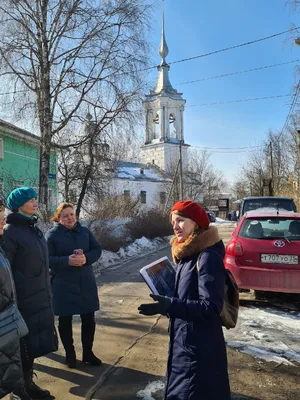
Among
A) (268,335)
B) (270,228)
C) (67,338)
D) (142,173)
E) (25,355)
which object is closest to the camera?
(25,355)

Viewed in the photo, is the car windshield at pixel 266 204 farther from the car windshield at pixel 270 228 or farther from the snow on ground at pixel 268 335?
the snow on ground at pixel 268 335

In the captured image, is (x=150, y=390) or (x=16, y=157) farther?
(x=16, y=157)

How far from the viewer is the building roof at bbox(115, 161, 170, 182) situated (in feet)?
174

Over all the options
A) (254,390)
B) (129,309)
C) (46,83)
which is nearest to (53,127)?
(46,83)

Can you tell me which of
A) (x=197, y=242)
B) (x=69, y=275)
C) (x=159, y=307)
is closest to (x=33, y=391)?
(x=69, y=275)

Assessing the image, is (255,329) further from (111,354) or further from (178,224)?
(178,224)

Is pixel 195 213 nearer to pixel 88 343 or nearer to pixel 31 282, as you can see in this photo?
pixel 31 282

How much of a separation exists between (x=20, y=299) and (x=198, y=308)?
1.67m

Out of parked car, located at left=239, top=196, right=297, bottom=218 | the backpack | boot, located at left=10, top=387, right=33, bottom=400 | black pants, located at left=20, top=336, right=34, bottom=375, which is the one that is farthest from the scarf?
parked car, located at left=239, top=196, right=297, bottom=218

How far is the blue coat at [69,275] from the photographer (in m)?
3.80

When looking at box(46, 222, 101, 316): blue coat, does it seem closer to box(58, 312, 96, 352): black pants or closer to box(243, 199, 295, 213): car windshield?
box(58, 312, 96, 352): black pants

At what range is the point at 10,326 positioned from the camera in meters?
2.09

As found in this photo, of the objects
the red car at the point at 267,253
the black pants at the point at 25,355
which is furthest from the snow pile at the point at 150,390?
the red car at the point at 267,253

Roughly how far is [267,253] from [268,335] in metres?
1.44
